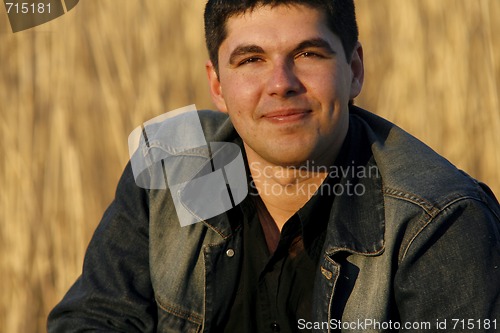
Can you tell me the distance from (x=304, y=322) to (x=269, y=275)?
13 cm

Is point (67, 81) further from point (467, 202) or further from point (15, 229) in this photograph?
point (467, 202)

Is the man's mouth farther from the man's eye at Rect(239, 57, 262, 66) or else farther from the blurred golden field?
the blurred golden field

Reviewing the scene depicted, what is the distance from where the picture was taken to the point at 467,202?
6.04ft

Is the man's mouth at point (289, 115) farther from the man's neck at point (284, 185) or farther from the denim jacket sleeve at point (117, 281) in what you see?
the denim jacket sleeve at point (117, 281)

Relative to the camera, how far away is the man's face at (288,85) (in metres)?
1.96

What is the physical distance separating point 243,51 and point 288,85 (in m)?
0.16

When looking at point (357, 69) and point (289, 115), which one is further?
point (357, 69)

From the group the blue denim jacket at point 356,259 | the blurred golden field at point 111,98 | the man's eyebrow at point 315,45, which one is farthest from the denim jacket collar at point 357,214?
the blurred golden field at point 111,98

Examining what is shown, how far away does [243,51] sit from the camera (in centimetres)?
202

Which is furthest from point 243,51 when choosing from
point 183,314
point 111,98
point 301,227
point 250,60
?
point 111,98

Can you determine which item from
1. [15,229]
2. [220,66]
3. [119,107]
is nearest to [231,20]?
[220,66]

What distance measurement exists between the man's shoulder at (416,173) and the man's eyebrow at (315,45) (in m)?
0.24

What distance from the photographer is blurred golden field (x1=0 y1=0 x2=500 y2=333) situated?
121 inches

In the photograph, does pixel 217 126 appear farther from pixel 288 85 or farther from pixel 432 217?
pixel 432 217
